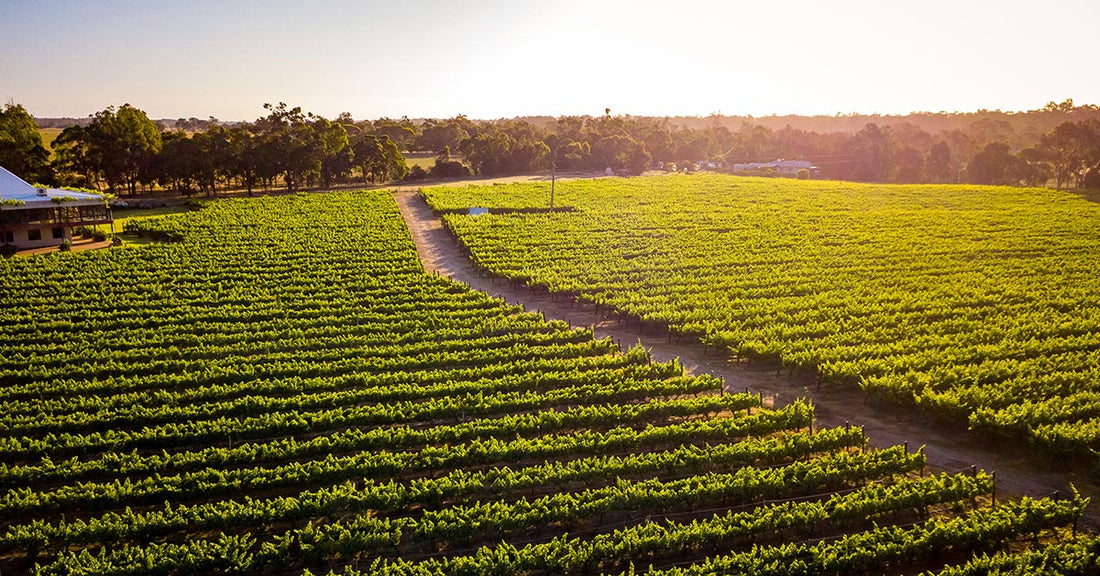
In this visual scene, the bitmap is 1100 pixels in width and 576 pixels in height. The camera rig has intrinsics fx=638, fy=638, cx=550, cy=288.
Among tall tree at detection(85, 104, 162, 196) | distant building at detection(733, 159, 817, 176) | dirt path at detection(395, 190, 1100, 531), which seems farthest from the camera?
distant building at detection(733, 159, 817, 176)

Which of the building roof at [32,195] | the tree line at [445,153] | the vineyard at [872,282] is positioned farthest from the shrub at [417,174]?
the building roof at [32,195]

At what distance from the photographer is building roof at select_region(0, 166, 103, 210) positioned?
5069 cm

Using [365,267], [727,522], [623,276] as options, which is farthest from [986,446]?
[365,267]

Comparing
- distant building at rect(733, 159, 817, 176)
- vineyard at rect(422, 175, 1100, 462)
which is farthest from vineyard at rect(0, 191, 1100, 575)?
distant building at rect(733, 159, 817, 176)

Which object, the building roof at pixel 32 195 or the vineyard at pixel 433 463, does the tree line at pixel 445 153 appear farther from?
the vineyard at pixel 433 463

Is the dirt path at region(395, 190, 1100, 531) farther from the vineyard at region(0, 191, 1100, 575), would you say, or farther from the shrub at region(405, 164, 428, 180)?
the shrub at region(405, 164, 428, 180)

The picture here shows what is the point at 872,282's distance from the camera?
3762 cm

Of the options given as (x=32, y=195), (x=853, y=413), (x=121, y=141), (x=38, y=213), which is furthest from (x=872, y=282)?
(x=121, y=141)

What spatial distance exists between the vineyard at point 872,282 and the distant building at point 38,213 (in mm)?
31371

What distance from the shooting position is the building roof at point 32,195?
50.7 m

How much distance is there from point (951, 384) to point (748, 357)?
24.2ft

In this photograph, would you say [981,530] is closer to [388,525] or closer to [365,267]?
[388,525]

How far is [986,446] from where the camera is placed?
2012cm

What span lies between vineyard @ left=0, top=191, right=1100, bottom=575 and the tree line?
175 feet
